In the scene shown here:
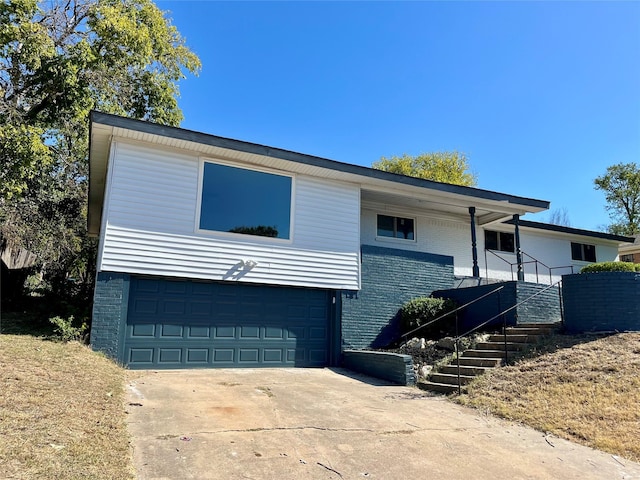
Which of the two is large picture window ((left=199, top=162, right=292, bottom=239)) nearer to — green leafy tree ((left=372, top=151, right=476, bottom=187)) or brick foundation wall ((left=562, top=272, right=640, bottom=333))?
brick foundation wall ((left=562, top=272, right=640, bottom=333))

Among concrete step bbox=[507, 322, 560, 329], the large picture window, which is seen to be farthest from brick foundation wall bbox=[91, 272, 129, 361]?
concrete step bbox=[507, 322, 560, 329]

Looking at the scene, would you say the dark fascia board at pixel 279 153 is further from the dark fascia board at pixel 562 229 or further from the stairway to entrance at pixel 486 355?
the stairway to entrance at pixel 486 355

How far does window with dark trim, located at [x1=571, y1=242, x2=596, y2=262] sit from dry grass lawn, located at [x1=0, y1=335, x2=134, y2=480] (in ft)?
57.1

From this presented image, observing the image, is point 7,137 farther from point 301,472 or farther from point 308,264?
point 301,472

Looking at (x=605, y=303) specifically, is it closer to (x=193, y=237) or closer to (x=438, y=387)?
(x=438, y=387)

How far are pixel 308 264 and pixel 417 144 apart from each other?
29.7 m

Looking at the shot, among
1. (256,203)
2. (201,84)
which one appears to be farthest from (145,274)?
(201,84)

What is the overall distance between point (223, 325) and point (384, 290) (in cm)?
456

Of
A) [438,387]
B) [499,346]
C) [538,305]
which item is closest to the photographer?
[438,387]

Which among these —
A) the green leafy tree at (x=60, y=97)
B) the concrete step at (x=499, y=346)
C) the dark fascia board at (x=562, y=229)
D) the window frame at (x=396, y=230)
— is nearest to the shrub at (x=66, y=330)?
the green leafy tree at (x=60, y=97)

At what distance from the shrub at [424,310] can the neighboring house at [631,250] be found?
51.7ft

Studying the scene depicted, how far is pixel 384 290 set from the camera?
1252 cm

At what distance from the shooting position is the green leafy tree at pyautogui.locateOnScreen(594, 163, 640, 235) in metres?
39.1

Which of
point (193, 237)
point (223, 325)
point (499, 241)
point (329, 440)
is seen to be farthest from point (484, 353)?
point (499, 241)
